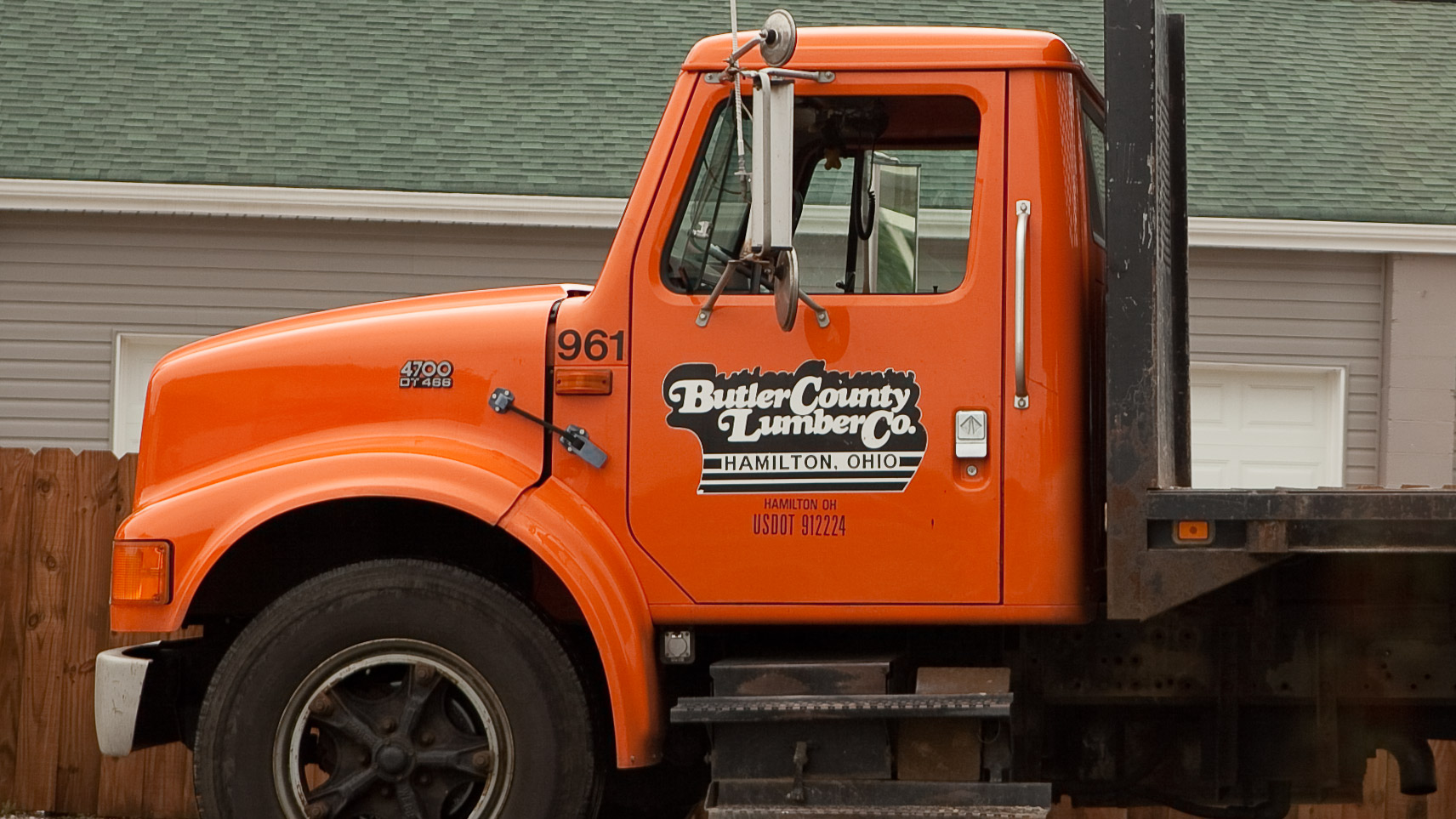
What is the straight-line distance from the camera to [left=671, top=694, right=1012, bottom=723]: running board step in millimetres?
4367

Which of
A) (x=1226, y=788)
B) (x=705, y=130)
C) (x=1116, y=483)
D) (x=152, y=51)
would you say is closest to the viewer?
(x=1116, y=483)

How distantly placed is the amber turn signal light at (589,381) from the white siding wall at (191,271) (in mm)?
7912

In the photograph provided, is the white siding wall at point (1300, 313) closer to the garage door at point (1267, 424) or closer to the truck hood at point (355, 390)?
the garage door at point (1267, 424)

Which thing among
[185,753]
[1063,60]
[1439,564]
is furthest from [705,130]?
[185,753]

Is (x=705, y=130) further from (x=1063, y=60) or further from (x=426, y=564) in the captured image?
(x=426, y=564)

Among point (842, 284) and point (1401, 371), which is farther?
point (1401, 371)

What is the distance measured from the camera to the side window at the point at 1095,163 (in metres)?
4.89

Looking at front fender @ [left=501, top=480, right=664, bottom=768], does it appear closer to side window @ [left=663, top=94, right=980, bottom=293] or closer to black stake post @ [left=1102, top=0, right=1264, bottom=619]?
side window @ [left=663, top=94, right=980, bottom=293]

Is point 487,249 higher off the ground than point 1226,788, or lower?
higher

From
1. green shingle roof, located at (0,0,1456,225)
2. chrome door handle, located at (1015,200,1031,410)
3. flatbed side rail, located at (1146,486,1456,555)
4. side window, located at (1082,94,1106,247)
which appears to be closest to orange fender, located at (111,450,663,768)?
chrome door handle, located at (1015,200,1031,410)

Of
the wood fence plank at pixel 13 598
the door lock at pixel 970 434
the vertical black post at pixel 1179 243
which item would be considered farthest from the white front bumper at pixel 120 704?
the vertical black post at pixel 1179 243

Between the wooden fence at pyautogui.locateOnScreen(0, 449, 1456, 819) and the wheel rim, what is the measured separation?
325cm

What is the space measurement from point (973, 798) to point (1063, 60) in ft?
7.12

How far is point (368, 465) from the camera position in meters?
4.62
